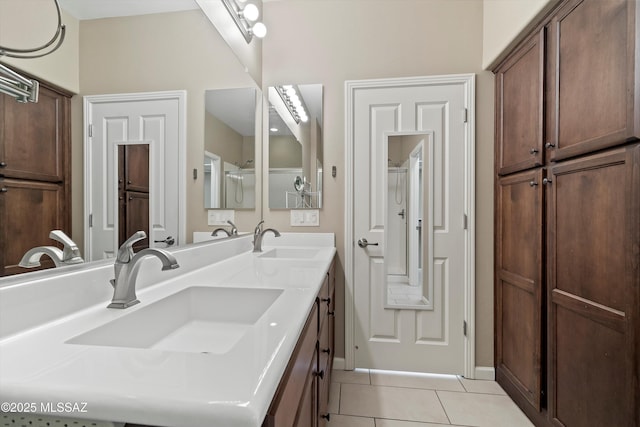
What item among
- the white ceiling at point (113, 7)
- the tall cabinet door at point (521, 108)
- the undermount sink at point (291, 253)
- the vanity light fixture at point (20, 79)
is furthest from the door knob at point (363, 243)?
the vanity light fixture at point (20, 79)

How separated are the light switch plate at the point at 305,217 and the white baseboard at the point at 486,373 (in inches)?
60.4

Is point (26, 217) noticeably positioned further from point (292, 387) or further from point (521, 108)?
point (521, 108)

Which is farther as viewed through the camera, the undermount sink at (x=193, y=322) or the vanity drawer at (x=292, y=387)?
the undermount sink at (x=193, y=322)

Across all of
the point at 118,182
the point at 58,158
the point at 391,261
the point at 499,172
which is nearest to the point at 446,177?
the point at 499,172

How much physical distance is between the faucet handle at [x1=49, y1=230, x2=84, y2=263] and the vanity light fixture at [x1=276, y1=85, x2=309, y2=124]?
1.78 m

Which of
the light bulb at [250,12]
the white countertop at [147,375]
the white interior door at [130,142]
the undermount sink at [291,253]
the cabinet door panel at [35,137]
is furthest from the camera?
the undermount sink at [291,253]

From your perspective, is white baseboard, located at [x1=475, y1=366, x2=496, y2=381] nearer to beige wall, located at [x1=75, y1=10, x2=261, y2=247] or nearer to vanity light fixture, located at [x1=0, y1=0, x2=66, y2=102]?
beige wall, located at [x1=75, y1=10, x2=261, y2=247]

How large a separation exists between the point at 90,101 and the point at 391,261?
1.92 meters

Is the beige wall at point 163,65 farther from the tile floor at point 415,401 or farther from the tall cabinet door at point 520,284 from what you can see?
the tall cabinet door at point 520,284

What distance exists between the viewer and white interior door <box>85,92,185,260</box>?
0.88 metres

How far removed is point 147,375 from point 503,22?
243 cm

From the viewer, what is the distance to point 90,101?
870 millimetres

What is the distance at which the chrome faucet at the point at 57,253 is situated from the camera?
71 centimetres

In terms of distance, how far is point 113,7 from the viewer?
3.08ft
